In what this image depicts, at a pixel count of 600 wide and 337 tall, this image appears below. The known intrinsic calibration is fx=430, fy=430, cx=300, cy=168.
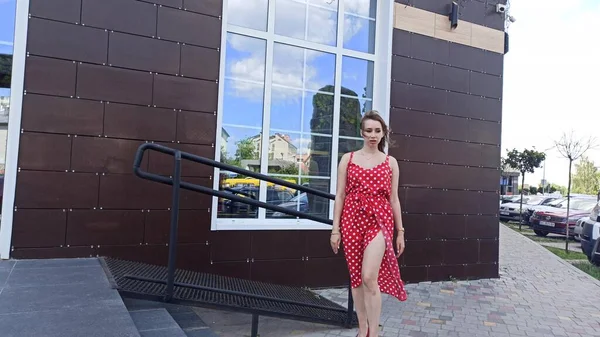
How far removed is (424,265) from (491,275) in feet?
4.02

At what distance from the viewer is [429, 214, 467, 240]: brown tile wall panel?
563cm

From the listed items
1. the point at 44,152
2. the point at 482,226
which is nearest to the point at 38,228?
the point at 44,152

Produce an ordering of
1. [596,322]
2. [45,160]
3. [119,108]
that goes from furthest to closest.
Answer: [596,322]
[119,108]
[45,160]

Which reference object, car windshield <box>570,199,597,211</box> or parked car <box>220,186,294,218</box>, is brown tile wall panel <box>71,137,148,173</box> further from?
car windshield <box>570,199,597,211</box>

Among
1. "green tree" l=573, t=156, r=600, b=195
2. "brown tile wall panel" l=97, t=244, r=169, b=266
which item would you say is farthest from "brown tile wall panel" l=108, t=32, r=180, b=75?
"green tree" l=573, t=156, r=600, b=195

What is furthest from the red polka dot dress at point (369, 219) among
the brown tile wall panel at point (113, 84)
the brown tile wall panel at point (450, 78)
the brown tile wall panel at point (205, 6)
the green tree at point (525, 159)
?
the green tree at point (525, 159)

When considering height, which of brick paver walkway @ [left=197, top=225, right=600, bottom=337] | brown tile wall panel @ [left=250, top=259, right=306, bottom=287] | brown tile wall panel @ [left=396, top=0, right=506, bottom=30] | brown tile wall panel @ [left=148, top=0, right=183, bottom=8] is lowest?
brick paver walkway @ [left=197, top=225, right=600, bottom=337]

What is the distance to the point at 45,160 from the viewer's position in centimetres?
364

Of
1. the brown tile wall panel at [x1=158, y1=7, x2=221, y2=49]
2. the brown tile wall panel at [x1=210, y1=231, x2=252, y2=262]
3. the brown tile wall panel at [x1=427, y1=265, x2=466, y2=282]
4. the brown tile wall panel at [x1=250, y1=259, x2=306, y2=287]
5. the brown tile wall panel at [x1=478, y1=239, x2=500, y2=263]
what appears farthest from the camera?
the brown tile wall panel at [x1=478, y1=239, x2=500, y2=263]

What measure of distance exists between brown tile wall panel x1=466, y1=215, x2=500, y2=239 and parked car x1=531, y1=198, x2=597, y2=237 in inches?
328

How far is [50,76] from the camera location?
12.0 feet

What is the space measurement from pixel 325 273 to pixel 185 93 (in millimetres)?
2547

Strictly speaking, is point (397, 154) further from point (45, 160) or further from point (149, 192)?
point (45, 160)

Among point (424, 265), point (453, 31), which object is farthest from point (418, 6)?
point (424, 265)
